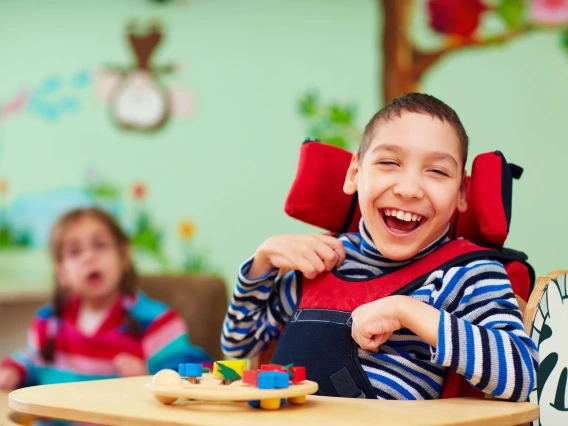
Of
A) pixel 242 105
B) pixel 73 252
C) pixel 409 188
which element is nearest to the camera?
pixel 409 188

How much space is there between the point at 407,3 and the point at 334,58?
A: 306 mm

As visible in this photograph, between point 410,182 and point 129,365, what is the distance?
4.74ft

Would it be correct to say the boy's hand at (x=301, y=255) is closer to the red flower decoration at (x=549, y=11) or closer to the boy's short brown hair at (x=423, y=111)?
the boy's short brown hair at (x=423, y=111)

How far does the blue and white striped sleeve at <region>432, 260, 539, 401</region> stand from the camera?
0.90m

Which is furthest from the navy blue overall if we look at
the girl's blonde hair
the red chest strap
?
the girl's blonde hair

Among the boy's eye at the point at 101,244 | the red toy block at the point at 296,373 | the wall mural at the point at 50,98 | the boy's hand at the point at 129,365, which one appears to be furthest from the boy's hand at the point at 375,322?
the wall mural at the point at 50,98

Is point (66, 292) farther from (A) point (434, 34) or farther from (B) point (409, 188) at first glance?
(B) point (409, 188)

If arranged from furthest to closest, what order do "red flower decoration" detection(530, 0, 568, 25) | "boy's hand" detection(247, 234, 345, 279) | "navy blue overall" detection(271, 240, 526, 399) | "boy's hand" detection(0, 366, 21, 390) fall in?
"red flower decoration" detection(530, 0, 568, 25) < "boy's hand" detection(0, 366, 21, 390) < "boy's hand" detection(247, 234, 345, 279) < "navy blue overall" detection(271, 240, 526, 399)

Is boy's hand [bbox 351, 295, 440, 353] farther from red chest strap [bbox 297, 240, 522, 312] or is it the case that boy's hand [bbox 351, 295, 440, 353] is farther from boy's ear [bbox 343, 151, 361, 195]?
boy's ear [bbox 343, 151, 361, 195]

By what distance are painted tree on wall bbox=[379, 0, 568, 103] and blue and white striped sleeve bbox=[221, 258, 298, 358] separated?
57.9 inches

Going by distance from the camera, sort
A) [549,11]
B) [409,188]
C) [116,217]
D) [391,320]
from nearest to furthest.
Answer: [391,320], [409,188], [549,11], [116,217]

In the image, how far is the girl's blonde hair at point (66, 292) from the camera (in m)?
2.37

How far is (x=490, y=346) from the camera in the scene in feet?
2.98

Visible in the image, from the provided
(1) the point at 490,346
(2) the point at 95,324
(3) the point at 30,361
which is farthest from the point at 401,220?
(3) the point at 30,361
